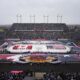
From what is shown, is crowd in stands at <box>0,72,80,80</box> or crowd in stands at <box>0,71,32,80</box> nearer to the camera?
crowd in stands at <box>0,72,80,80</box>

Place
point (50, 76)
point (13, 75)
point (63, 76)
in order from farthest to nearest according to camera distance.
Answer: point (63, 76) → point (13, 75) → point (50, 76)

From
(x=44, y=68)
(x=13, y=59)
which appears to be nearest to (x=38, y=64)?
(x=44, y=68)

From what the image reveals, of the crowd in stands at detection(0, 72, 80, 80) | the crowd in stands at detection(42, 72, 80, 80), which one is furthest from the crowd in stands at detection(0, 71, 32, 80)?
the crowd in stands at detection(42, 72, 80, 80)

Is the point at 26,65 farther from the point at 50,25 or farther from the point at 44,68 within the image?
the point at 50,25

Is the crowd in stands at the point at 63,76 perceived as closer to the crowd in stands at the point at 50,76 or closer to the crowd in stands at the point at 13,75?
the crowd in stands at the point at 50,76

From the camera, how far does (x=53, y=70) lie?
22.0 meters

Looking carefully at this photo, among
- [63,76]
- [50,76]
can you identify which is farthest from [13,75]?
[63,76]

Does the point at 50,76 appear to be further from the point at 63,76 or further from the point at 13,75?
the point at 13,75

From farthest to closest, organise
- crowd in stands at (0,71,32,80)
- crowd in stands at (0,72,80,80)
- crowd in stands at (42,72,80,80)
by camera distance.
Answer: crowd in stands at (0,71,32,80), crowd in stands at (0,72,80,80), crowd in stands at (42,72,80,80)

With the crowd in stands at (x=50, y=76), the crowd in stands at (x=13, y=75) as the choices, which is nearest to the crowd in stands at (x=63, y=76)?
the crowd in stands at (x=50, y=76)

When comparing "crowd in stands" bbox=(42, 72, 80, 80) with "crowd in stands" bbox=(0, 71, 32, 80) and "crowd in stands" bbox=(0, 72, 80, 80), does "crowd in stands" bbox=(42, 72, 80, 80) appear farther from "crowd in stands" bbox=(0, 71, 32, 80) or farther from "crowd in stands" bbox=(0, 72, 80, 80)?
"crowd in stands" bbox=(0, 71, 32, 80)

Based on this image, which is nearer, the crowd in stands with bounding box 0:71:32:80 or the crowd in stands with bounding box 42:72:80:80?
the crowd in stands with bounding box 42:72:80:80

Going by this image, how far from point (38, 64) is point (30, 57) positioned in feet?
5.08

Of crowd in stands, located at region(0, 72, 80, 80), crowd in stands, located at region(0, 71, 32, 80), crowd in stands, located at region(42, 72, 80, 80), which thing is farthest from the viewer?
crowd in stands, located at region(0, 71, 32, 80)
